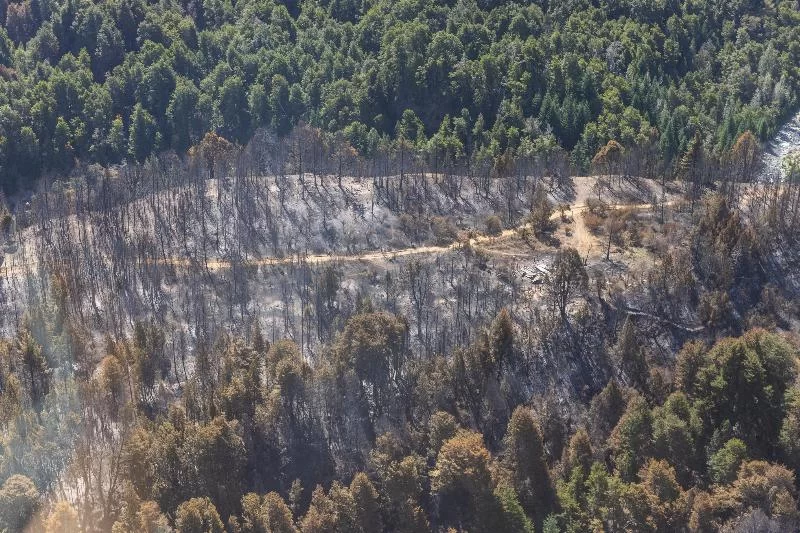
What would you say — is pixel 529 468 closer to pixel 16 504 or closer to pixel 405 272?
pixel 405 272

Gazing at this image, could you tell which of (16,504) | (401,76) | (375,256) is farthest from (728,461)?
(401,76)

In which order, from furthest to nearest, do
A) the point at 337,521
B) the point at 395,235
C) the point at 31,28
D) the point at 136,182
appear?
the point at 31,28
the point at 136,182
the point at 395,235
the point at 337,521

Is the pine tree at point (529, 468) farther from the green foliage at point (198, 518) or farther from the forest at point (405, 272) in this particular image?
the green foliage at point (198, 518)

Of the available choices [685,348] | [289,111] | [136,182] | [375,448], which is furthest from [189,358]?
[289,111]

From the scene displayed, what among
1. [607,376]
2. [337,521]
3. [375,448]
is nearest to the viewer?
[337,521]

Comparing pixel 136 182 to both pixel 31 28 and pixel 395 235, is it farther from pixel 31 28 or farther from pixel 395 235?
pixel 31 28
